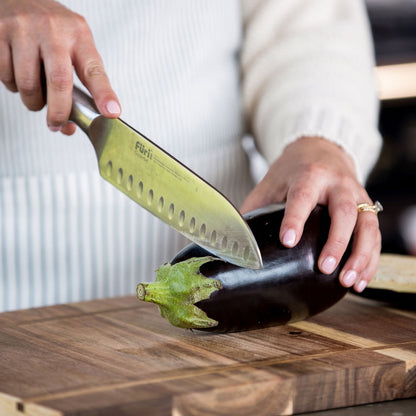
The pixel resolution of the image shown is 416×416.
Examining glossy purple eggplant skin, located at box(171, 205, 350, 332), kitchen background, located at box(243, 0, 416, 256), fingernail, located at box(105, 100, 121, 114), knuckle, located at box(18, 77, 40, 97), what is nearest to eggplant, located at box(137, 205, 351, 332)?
glossy purple eggplant skin, located at box(171, 205, 350, 332)

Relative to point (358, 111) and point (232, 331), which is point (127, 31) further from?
point (232, 331)

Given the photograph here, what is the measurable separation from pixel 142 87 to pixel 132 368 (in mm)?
988

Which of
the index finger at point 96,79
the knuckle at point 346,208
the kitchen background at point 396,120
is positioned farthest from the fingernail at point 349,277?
the kitchen background at point 396,120

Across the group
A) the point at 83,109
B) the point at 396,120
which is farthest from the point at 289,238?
the point at 396,120

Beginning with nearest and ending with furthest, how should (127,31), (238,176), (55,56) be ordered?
(55,56) < (127,31) < (238,176)

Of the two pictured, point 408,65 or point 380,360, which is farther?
point 408,65

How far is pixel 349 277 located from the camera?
4.71 feet

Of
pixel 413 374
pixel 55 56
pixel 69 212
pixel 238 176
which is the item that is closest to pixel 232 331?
pixel 413 374

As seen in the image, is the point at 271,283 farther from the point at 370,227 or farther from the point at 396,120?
the point at 396,120

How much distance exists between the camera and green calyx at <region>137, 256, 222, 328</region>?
1.33m

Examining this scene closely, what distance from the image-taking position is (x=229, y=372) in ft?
3.83

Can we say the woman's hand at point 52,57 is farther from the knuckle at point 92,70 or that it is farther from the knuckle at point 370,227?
the knuckle at point 370,227

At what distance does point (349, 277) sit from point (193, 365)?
390 millimetres

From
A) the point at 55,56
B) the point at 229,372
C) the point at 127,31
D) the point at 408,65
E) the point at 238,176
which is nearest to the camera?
the point at 229,372
